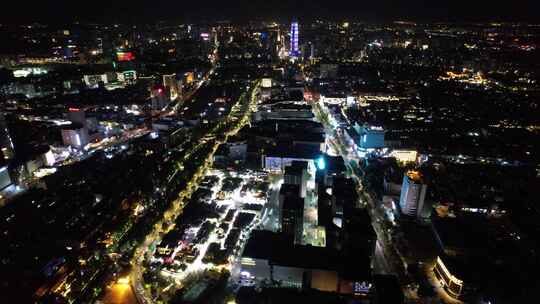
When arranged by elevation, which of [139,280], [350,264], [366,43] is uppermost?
[366,43]

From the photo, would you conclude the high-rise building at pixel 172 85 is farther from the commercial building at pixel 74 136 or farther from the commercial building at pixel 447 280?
the commercial building at pixel 447 280

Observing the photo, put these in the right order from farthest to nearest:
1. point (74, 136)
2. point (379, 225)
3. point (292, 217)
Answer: point (74, 136) → point (379, 225) → point (292, 217)

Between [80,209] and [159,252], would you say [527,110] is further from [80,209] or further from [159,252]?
[80,209]

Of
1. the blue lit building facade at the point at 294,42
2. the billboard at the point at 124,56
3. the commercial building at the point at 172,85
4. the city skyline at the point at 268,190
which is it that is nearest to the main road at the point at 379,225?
the city skyline at the point at 268,190

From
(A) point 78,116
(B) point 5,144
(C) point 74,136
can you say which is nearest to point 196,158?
(C) point 74,136

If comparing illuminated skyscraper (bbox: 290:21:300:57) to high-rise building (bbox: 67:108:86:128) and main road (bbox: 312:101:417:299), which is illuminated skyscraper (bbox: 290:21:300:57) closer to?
main road (bbox: 312:101:417:299)

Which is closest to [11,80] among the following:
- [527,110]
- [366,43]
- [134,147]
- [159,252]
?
[134,147]

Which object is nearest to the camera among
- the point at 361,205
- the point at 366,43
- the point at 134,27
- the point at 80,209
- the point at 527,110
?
the point at 80,209

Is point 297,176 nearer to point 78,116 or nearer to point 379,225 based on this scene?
point 379,225

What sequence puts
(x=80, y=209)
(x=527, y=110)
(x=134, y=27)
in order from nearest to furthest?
(x=80, y=209) → (x=527, y=110) → (x=134, y=27)
